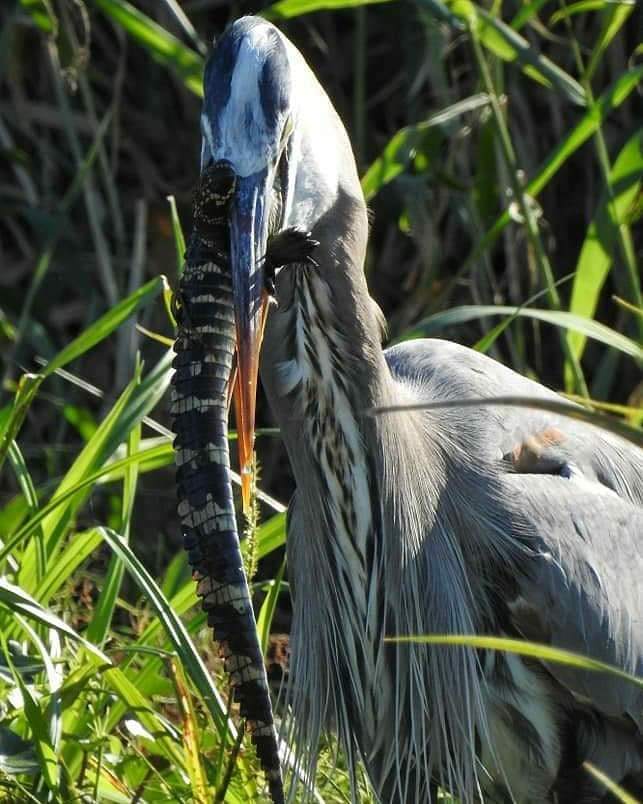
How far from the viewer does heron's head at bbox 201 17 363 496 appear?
5.42 ft

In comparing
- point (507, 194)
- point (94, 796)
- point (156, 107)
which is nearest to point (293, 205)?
point (94, 796)

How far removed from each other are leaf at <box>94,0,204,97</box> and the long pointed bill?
113 cm

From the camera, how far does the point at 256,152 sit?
1.68m

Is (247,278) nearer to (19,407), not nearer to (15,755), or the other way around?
(19,407)

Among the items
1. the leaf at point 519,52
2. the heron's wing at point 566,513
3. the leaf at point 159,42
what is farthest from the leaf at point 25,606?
the leaf at point 519,52

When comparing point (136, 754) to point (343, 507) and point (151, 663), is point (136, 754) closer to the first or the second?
point (151, 663)

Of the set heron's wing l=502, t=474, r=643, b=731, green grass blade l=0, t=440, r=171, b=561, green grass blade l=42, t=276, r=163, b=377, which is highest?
green grass blade l=42, t=276, r=163, b=377

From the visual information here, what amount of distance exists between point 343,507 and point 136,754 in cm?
44

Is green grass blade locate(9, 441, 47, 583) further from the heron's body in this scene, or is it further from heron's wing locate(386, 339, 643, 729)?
heron's wing locate(386, 339, 643, 729)

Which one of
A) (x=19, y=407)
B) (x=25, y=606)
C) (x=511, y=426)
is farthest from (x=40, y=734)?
(x=511, y=426)

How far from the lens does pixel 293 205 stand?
1.78 m

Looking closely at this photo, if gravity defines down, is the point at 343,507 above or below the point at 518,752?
above

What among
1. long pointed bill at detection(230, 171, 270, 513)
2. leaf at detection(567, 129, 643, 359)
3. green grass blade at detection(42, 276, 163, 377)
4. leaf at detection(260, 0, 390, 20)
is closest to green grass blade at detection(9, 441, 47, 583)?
green grass blade at detection(42, 276, 163, 377)

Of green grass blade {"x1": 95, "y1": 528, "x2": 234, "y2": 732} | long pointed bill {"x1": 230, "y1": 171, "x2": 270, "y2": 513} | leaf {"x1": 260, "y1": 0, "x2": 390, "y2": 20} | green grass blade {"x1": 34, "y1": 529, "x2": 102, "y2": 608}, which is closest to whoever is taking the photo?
long pointed bill {"x1": 230, "y1": 171, "x2": 270, "y2": 513}
